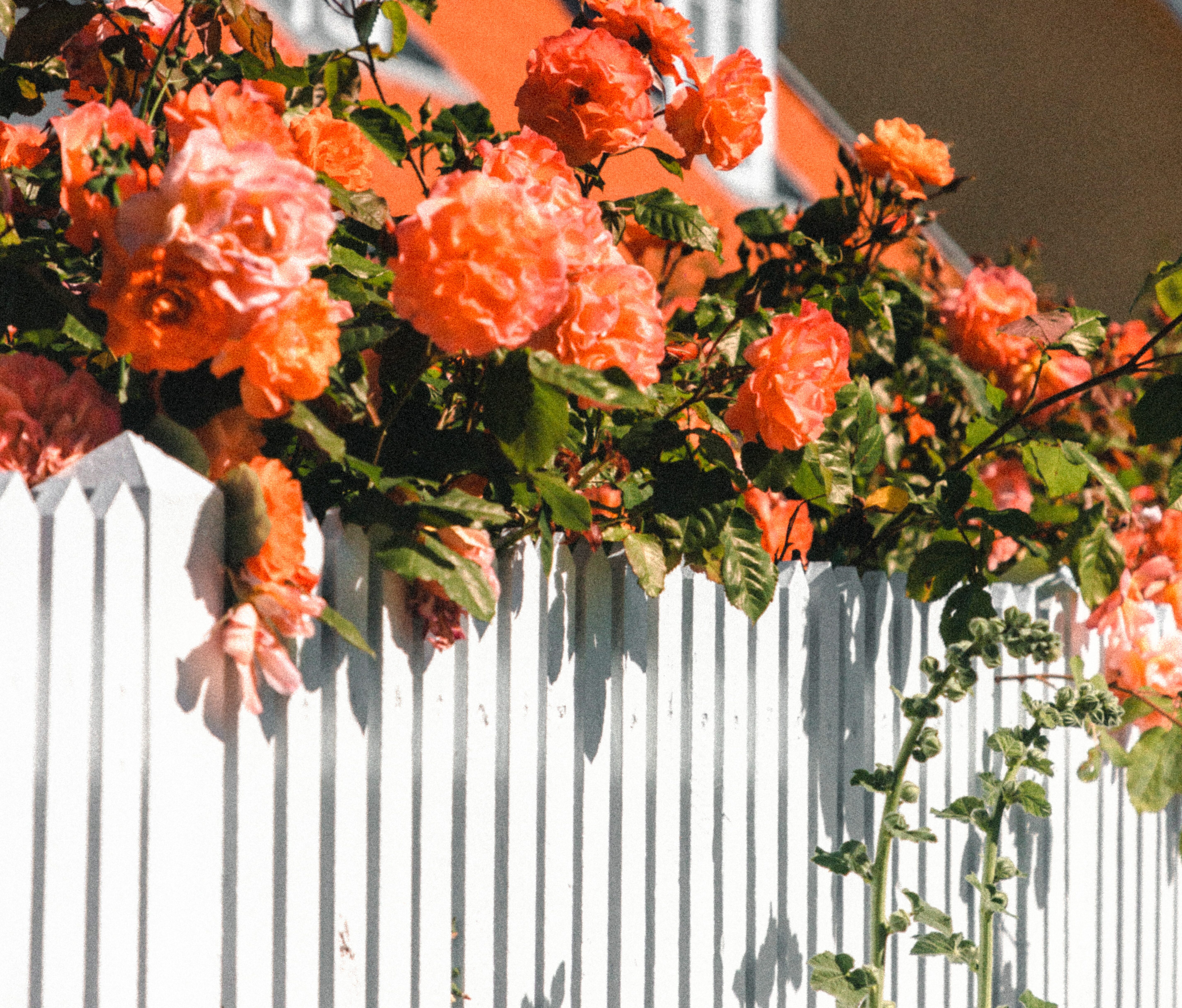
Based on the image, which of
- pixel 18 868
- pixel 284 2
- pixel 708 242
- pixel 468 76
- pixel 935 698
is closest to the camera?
pixel 18 868

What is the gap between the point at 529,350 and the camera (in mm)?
1245

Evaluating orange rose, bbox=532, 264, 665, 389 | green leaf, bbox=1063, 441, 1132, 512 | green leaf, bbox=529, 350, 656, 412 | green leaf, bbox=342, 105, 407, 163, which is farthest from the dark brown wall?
green leaf, bbox=529, 350, 656, 412

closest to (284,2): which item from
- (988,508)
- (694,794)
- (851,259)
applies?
(851,259)

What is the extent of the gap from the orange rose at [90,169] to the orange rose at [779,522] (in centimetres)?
120

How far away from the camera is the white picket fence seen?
1.07m

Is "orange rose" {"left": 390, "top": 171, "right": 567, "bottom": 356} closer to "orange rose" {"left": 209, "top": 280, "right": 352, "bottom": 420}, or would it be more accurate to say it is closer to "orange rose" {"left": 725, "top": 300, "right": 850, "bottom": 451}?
"orange rose" {"left": 209, "top": 280, "right": 352, "bottom": 420}

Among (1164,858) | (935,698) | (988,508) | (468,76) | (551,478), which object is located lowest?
(1164,858)

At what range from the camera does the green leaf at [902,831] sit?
1796 mm

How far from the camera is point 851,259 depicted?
217cm

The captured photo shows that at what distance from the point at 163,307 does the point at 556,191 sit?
0.44 meters

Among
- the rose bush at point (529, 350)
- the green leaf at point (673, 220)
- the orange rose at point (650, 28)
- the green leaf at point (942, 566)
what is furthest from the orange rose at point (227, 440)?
the green leaf at point (942, 566)

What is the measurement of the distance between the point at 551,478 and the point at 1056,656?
933 millimetres

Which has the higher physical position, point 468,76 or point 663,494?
point 468,76

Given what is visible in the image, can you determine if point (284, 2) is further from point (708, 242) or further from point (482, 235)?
point (482, 235)
